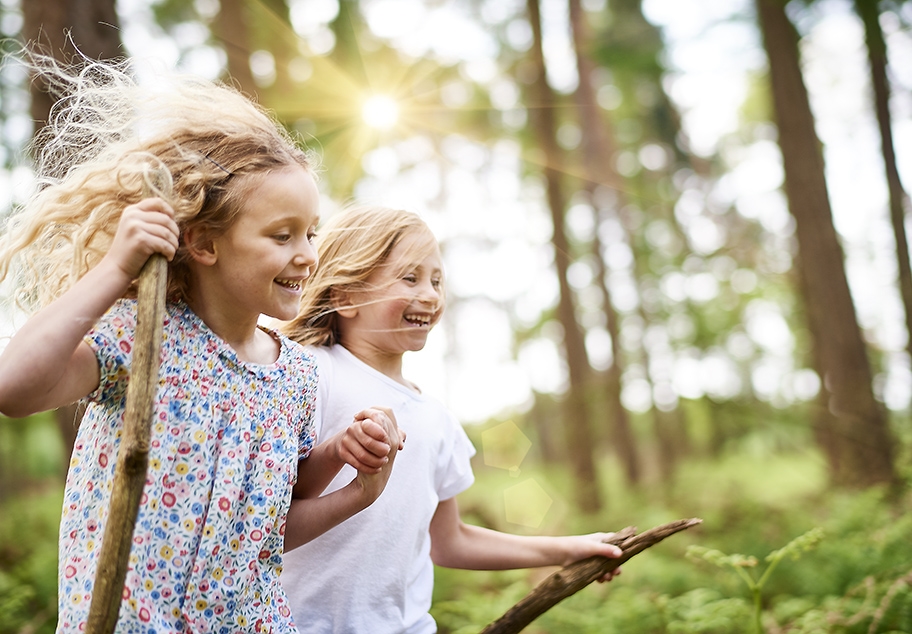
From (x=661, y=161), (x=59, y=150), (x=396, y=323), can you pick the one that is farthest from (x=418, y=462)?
A: (x=661, y=161)

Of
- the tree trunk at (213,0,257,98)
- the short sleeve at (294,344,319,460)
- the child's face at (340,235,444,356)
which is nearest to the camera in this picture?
the short sleeve at (294,344,319,460)

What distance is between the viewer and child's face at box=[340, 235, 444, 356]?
A: 7.30ft

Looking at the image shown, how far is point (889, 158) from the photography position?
32.9 feet

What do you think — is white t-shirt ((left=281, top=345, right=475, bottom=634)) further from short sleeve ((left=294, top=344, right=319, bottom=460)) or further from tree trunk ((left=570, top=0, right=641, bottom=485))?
tree trunk ((left=570, top=0, right=641, bottom=485))

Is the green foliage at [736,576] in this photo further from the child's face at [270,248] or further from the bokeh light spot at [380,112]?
the bokeh light spot at [380,112]

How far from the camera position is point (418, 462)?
7.17 feet

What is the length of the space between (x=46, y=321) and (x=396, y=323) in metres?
1.10

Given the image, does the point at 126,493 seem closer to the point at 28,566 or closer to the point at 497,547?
the point at 497,547

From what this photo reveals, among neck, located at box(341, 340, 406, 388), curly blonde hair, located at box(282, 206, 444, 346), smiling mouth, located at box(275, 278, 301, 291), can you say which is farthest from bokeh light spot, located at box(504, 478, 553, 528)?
smiling mouth, located at box(275, 278, 301, 291)

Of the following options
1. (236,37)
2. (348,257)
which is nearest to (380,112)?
(236,37)

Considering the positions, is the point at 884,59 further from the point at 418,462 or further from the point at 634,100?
the point at 418,462

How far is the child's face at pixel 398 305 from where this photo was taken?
2227 millimetres

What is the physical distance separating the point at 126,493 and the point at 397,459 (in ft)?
3.28

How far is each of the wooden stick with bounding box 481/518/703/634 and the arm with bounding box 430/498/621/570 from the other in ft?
0.12
